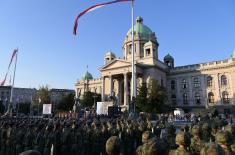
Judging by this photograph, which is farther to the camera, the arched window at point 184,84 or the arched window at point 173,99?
the arched window at point 173,99

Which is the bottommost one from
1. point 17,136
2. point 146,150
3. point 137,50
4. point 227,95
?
point 17,136

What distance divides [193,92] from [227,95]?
6.96m

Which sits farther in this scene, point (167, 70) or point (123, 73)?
point (167, 70)

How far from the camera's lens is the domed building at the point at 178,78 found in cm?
4691

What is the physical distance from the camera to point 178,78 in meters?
53.2

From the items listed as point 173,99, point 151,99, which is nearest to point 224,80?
point 173,99

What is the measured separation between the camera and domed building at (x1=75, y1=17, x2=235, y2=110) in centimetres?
4691

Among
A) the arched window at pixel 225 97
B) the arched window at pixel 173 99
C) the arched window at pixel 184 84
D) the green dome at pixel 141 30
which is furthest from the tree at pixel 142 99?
the green dome at pixel 141 30

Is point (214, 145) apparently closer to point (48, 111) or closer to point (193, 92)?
point (48, 111)

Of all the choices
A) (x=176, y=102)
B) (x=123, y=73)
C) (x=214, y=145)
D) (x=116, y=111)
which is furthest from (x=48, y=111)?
(x=176, y=102)

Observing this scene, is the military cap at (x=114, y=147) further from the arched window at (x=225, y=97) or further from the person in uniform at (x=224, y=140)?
the arched window at (x=225, y=97)

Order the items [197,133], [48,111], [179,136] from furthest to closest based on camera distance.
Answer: [48,111] < [197,133] < [179,136]

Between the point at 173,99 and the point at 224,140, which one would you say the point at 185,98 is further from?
the point at 224,140

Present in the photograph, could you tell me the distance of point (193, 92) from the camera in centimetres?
5056
